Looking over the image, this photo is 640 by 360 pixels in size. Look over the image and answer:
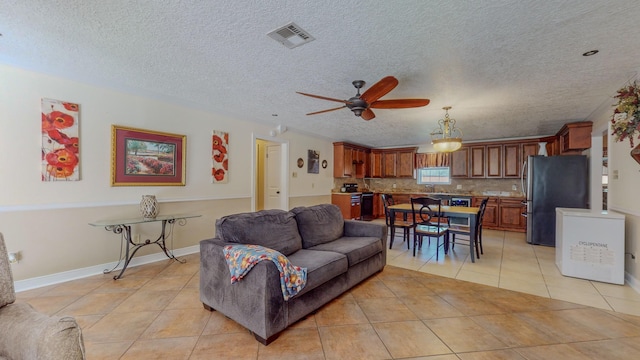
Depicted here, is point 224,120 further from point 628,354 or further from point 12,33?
point 628,354

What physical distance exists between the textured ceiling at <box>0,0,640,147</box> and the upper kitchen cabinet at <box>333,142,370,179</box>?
130 inches

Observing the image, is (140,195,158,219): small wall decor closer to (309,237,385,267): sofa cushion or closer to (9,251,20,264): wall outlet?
(9,251,20,264): wall outlet

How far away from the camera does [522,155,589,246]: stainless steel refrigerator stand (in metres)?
4.49

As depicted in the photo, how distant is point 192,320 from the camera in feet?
7.27

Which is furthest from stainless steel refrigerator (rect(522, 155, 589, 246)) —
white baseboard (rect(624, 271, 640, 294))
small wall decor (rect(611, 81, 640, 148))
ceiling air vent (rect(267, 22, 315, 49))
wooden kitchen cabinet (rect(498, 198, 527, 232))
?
ceiling air vent (rect(267, 22, 315, 49))

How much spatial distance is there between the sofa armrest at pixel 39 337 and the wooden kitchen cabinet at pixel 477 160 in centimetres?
764

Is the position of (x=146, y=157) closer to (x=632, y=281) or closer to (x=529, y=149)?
(x=632, y=281)

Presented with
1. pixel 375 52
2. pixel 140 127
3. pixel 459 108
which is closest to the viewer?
pixel 375 52

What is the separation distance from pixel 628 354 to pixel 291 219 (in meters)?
2.76

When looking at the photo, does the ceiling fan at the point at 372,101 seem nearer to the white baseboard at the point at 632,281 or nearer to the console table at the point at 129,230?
the console table at the point at 129,230

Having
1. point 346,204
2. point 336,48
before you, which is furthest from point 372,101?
point 346,204

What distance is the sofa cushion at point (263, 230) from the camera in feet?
7.80

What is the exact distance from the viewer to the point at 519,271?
343cm

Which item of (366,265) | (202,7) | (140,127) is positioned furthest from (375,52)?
(140,127)
